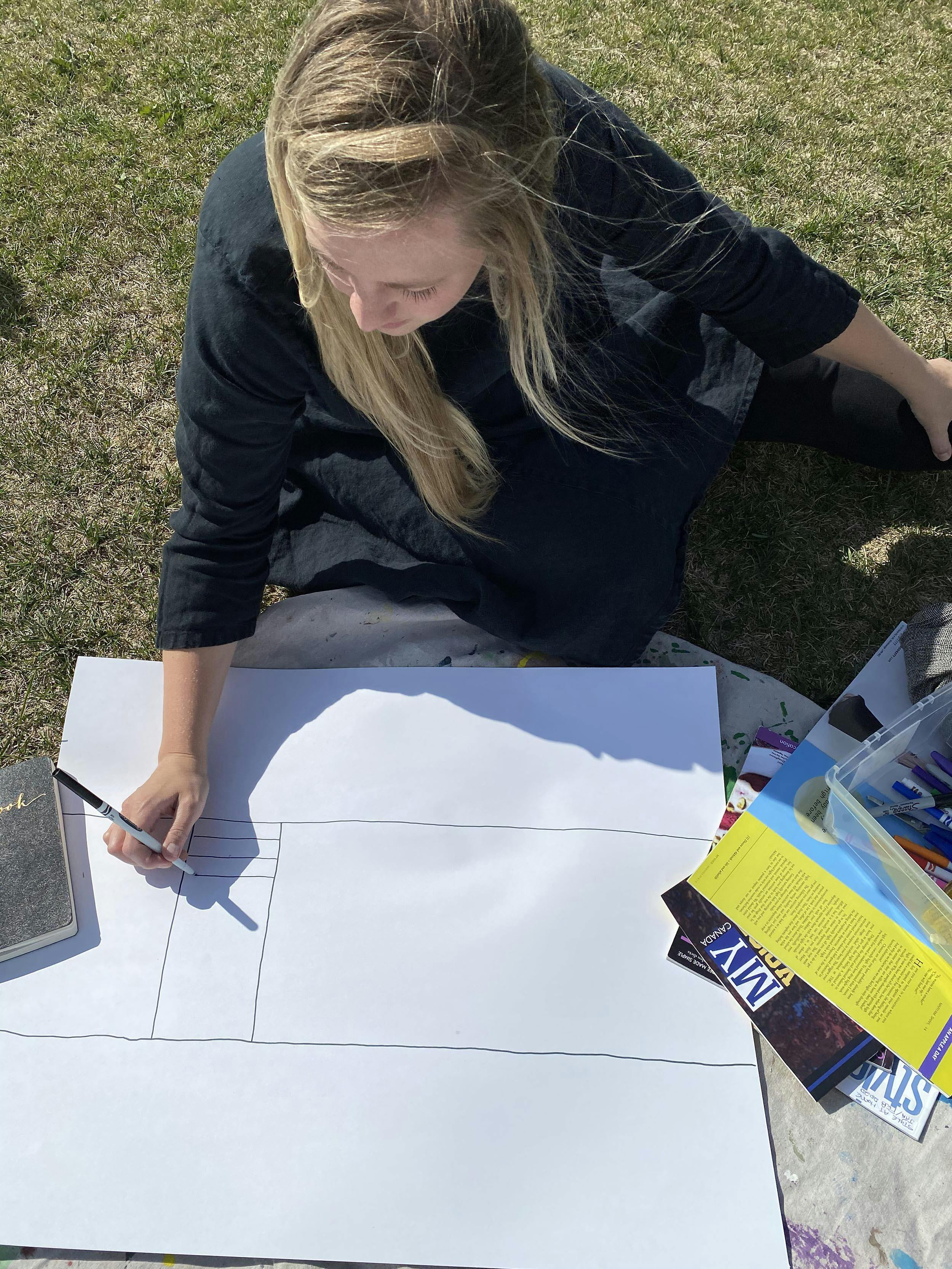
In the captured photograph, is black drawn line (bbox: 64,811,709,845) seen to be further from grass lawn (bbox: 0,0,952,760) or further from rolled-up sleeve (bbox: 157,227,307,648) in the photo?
grass lawn (bbox: 0,0,952,760)

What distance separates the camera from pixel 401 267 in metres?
0.81

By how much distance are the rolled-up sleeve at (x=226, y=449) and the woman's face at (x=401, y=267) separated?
19 centimetres

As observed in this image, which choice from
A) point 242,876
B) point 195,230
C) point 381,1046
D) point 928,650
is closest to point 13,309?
point 195,230

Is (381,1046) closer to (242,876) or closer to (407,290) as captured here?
(242,876)

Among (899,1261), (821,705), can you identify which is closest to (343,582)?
(821,705)

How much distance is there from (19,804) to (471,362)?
0.92m

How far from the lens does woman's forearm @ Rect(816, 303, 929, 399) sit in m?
1.24

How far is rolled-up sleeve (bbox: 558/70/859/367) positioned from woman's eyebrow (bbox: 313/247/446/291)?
31 cm

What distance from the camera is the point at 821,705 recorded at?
1383 mm

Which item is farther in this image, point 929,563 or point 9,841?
point 929,563

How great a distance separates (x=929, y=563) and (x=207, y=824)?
129 cm

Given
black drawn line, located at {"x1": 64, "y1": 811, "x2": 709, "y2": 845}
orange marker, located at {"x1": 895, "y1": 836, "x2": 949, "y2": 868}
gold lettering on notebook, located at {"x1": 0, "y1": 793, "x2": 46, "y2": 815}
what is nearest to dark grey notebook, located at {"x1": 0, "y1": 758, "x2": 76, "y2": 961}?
gold lettering on notebook, located at {"x1": 0, "y1": 793, "x2": 46, "y2": 815}

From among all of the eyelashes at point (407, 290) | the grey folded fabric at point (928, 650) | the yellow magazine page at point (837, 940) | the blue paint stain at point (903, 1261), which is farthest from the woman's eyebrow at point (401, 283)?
the blue paint stain at point (903, 1261)

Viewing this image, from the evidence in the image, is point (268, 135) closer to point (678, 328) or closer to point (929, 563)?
point (678, 328)
